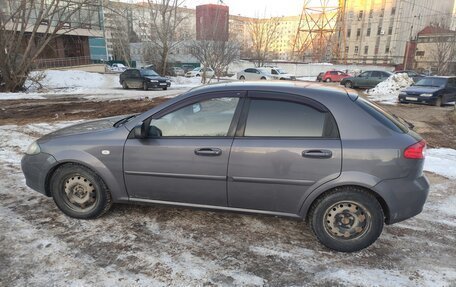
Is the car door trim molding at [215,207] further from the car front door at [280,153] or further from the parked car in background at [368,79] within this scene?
the parked car in background at [368,79]

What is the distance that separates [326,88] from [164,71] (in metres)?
31.2

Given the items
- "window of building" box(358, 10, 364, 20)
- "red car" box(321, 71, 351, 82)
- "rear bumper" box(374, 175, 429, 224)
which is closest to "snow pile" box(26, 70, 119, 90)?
"red car" box(321, 71, 351, 82)

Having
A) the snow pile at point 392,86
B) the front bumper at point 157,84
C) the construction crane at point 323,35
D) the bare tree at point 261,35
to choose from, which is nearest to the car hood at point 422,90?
the snow pile at point 392,86

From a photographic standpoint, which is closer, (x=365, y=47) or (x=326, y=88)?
(x=326, y=88)

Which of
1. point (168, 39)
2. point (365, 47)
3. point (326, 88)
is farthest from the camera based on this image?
point (365, 47)

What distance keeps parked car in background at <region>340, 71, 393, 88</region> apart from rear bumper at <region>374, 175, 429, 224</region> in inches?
976

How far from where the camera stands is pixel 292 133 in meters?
3.03

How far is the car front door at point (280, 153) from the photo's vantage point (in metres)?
2.94

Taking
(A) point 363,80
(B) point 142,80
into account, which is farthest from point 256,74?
(B) point 142,80

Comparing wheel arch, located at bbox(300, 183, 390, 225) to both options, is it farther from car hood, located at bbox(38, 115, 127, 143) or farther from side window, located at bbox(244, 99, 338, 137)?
car hood, located at bbox(38, 115, 127, 143)

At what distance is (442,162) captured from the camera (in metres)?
6.15

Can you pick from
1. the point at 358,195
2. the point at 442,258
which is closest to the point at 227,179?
the point at 358,195

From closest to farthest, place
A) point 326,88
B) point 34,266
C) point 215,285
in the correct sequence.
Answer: point 215,285 < point 34,266 < point 326,88

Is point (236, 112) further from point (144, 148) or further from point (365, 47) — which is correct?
point (365, 47)
